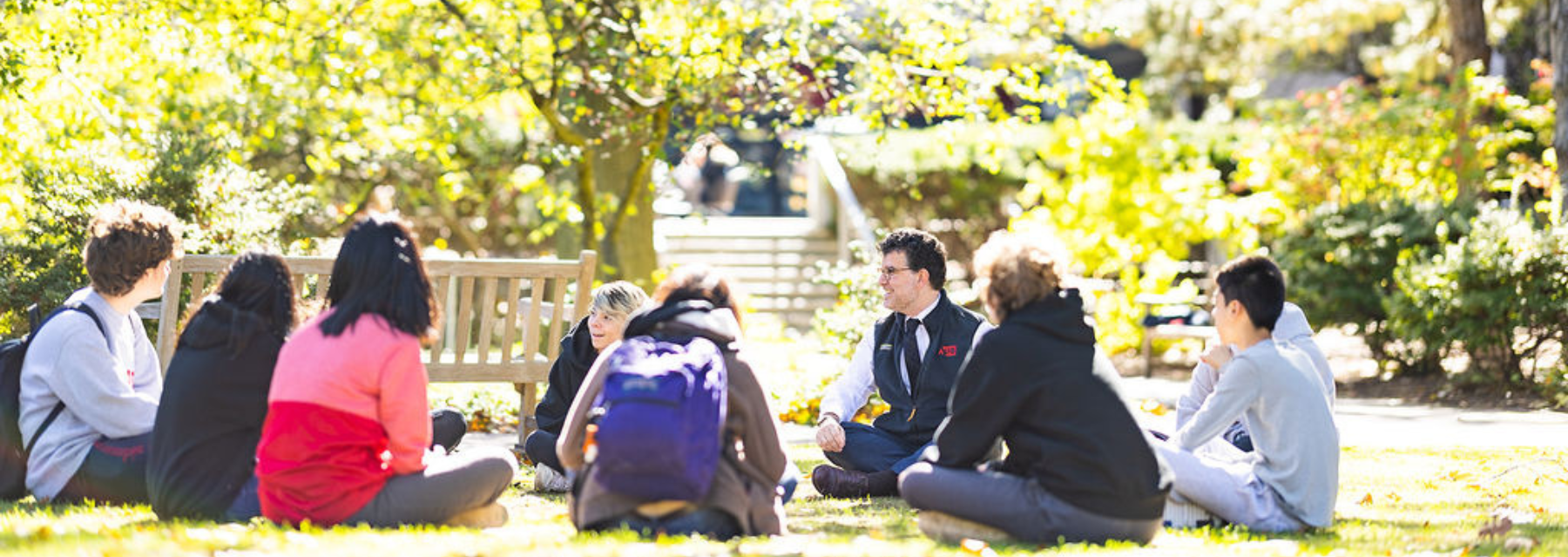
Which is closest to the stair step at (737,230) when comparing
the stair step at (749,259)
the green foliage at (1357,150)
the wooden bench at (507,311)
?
the stair step at (749,259)

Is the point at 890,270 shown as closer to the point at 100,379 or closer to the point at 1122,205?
the point at 100,379

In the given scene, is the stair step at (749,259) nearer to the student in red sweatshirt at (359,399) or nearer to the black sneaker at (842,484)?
the black sneaker at (842,484)

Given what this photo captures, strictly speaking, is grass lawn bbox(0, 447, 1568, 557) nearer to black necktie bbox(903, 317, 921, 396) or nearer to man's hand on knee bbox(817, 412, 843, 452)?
man's hand on knee bbox(817, 412, 843, 452)

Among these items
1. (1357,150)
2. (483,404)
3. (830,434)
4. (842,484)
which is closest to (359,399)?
(830,434)

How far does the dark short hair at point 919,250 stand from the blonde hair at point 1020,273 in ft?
5.78

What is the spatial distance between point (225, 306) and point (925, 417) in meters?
2.91

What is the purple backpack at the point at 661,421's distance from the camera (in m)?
4.54

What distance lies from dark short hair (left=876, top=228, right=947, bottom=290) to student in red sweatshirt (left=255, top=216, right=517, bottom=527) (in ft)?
7.72

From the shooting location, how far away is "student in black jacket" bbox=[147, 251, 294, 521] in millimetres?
Answer: 5023

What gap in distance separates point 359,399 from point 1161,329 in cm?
948

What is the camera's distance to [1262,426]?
17.8 feet

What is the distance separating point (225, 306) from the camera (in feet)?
16.5

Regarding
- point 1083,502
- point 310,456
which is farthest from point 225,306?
point 1083,502

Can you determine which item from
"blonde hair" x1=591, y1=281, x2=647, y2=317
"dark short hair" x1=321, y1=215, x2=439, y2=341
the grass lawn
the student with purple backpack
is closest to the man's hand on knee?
the grass lawn
